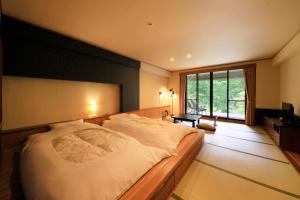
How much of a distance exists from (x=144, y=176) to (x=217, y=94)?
5.67 metres

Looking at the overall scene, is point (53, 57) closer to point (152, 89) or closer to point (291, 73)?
point (152, 89)

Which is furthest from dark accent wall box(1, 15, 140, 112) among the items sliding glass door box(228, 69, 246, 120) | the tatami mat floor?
sliding glass door box(228, 69, 246, 120)

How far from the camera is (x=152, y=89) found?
586cm

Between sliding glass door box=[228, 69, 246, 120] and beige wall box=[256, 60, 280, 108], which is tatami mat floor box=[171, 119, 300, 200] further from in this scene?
sliding glass door box=[228, 69, 246, 120]

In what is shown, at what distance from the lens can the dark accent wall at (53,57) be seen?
2.21 metres

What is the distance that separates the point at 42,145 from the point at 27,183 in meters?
0.61

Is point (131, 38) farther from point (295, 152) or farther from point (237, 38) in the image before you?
point (295, 152)

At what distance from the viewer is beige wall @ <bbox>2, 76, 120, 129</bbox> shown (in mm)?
2314

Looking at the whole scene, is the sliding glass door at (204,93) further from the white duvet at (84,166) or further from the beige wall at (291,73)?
the white duvet at (84,166)

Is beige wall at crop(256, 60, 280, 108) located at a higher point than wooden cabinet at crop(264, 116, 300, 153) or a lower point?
higher

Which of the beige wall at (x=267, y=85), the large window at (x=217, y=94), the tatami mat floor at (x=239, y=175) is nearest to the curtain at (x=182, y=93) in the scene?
the large window at (x=217, y=94)

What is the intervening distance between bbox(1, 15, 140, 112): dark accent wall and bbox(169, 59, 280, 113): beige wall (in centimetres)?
491

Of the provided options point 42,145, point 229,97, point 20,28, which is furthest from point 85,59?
point 229,97

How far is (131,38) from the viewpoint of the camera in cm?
297
